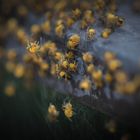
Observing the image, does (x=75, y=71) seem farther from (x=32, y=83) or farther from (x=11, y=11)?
(x=11, y=11)

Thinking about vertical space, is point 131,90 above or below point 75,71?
below

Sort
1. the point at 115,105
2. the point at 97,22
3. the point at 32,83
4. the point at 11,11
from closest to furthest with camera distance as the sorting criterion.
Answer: the point at 115,105 < the point at 97,22 < the point at 32,83 < the point at 11,11

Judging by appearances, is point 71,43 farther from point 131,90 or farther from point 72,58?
point 131,90

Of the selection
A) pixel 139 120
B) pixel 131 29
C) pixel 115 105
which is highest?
pixel 131 29

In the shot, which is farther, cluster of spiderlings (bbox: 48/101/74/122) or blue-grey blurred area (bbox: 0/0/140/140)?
cluster of spiderlings (bbox: 48/101/74/122)

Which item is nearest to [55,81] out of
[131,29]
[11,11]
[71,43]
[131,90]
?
[71,43]

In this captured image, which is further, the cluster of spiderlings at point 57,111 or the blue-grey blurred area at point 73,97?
the cluster of spiderlings at point 57,111

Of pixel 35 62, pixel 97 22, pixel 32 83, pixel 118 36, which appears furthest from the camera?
pixel 32 83

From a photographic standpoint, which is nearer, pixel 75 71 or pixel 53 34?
pixel 75 71

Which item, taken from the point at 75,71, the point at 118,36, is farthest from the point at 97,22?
the point at 75,71
